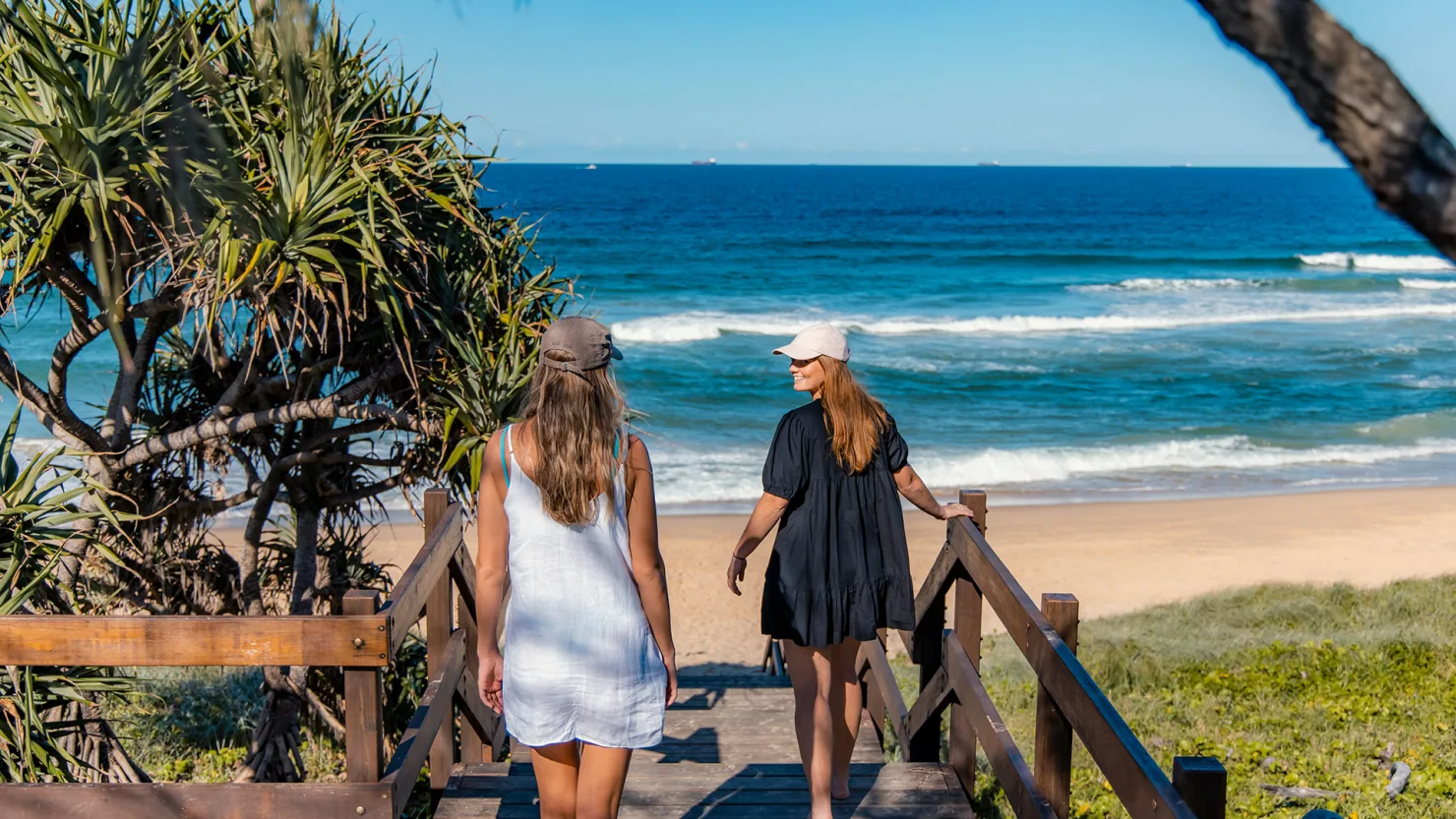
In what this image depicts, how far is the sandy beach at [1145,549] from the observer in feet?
40.2

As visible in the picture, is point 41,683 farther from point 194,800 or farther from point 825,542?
point 825,542

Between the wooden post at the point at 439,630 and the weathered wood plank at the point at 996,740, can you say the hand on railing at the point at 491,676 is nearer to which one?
the wooden post at the point at 439,630

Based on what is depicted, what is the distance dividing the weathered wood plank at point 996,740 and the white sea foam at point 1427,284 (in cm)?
4348

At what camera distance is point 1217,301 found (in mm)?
37438

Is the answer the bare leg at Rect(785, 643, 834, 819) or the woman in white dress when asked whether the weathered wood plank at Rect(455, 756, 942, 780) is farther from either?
the woman in white dress

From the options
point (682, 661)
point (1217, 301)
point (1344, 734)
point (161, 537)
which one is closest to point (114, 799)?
point (161, 537)

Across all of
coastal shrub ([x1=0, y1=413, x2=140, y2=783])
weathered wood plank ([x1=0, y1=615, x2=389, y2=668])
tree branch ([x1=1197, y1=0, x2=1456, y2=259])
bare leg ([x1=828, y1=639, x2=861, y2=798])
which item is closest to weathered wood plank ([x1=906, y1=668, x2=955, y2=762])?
bare leg ([x1=828, y1=639, x2=861, y2=798])

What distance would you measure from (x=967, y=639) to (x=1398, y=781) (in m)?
2.61

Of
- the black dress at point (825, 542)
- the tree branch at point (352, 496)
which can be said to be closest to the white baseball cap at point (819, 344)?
the black dress at point (825, 542)

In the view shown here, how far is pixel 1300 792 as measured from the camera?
213 inches

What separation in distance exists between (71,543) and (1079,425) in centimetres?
1845

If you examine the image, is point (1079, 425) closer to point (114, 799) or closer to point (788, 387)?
point (788, 387)

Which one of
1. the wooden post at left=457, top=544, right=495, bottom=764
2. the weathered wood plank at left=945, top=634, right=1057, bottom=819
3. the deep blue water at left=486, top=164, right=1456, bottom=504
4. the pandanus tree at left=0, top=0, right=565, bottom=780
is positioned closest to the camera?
the weathered wood plank at left=945, top=634, right=1057, bottom=819

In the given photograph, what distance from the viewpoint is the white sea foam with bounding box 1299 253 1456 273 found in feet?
158
